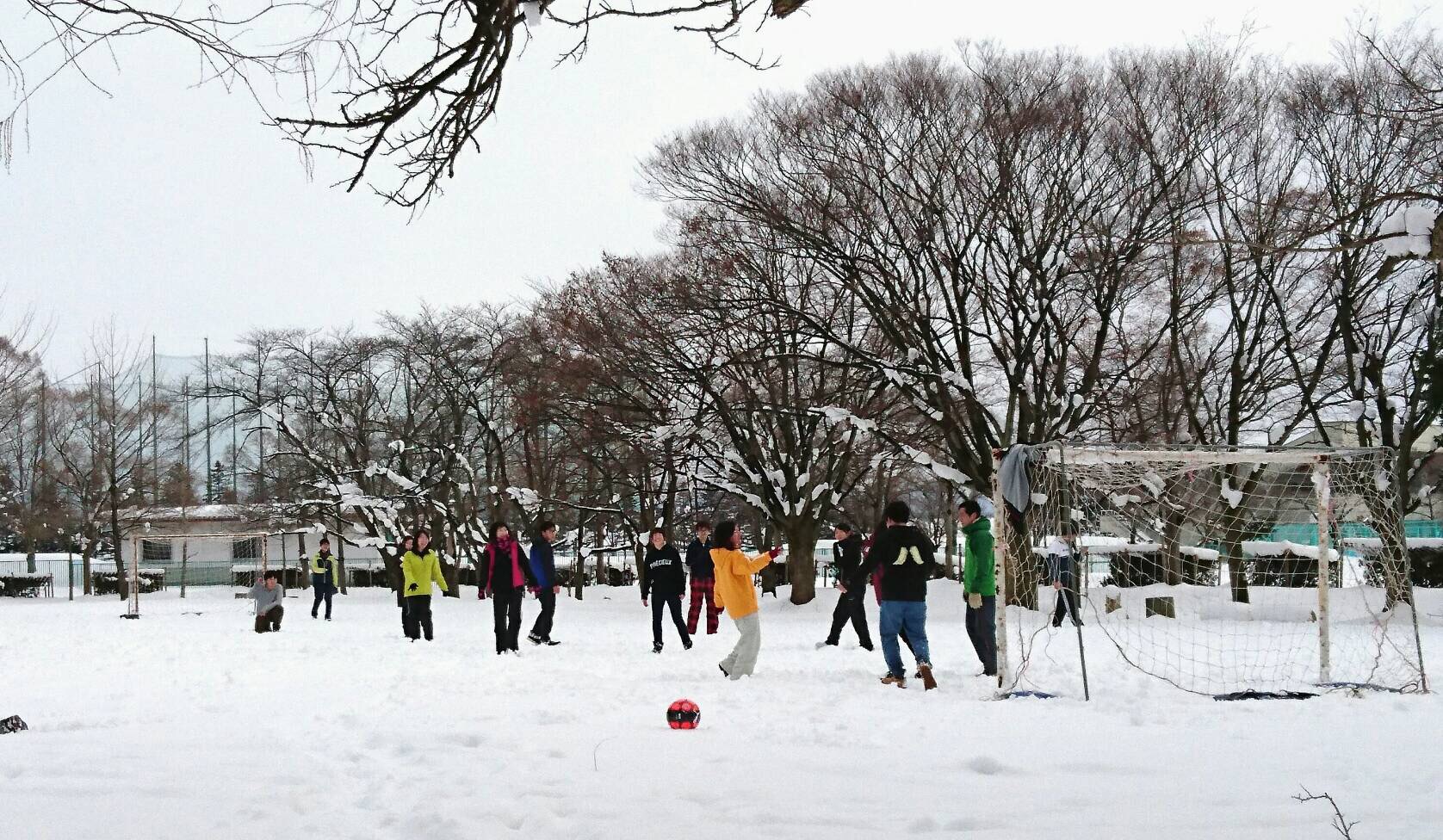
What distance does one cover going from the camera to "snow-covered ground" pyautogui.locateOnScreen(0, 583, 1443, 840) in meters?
5.43

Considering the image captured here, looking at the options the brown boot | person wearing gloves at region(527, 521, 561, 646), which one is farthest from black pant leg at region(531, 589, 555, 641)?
the brown boot

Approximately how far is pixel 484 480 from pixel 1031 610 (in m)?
24.4

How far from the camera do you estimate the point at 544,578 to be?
15281 mm

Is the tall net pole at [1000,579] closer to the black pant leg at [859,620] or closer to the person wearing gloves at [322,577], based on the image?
the black pant leg at [859,620]

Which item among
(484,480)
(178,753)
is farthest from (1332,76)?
(484,480)

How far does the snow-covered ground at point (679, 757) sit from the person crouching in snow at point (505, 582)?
6.39 ft

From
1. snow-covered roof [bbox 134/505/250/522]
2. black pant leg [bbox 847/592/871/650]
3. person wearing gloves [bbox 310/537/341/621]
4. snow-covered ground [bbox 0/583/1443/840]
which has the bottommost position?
snow-covered ground [bbox 0/583/1443/840]

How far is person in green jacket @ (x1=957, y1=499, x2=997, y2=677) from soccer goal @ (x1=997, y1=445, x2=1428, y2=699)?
281 mm

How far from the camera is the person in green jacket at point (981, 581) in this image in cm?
1073

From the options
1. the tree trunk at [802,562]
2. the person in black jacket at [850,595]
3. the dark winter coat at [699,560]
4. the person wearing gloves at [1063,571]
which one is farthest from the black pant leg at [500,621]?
the tree trunk at [802,562]

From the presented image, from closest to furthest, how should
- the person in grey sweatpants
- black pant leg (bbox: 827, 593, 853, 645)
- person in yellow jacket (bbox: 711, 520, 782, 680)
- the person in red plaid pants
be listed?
person in yellow jacket (bbox: 711, 520, 782, 680) → black pant leg (bbox: 827, 593, 853, 645) → the person in red plaid pants → the person in grey sweatpants

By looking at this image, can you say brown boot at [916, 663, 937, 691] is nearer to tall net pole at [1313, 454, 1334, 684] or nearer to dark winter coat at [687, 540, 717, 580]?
tall net pole at [1313, 454, 1334, 684]

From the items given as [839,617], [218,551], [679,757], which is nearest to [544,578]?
[839,617]

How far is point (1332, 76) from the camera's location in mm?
19969
